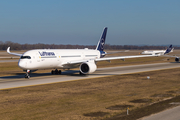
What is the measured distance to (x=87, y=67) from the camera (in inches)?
1533

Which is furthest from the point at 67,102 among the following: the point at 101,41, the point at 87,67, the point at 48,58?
the point at 101,41

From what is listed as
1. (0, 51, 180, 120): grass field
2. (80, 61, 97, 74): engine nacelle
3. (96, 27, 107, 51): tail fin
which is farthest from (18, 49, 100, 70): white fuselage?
(0, 51, 180, 120): grass field

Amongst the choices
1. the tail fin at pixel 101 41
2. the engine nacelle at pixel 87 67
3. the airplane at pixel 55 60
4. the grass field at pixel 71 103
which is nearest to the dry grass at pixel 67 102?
the grass field at pixel 71 103

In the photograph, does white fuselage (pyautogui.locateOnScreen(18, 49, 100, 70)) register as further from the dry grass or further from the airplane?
the dry grass

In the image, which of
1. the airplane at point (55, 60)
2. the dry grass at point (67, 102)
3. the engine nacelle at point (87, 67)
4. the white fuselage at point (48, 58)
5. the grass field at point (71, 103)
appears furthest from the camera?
the engine nacelle at point (87, 67)

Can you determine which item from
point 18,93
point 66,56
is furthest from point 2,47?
point 18,93

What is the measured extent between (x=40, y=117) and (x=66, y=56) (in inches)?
991

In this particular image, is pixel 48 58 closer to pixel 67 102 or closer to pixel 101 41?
Answer: pixel 67 102

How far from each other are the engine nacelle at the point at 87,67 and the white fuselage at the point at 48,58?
2.25 metres

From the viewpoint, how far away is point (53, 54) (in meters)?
37.4

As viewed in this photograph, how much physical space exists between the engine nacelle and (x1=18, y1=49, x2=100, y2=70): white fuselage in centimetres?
225

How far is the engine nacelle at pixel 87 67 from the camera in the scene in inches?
1468

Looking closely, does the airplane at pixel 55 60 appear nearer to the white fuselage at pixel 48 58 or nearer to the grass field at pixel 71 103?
the white fuselage at pixel 48 58

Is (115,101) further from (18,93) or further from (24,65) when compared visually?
(24,65)
